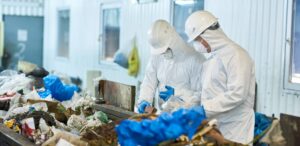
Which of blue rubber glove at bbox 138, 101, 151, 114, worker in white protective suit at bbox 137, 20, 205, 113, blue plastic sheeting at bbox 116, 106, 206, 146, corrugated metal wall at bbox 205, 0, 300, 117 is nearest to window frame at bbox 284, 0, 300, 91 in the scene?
corrugated metal wall at bbox 205, 0, 300, 117

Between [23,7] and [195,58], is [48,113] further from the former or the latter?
[23,7]

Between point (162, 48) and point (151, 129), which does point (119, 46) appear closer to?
point (162, 48)

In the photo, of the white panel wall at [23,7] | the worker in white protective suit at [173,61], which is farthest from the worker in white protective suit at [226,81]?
the white panel wall at [23,7]

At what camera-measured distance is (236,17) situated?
377 cm

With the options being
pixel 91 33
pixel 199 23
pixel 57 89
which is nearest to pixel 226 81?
pixel 199 23

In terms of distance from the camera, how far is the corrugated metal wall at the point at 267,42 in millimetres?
3279

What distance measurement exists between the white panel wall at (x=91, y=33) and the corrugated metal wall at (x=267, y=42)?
3.78ft

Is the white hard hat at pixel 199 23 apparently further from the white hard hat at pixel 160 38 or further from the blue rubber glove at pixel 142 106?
the blue rubber glove at pixel 142 106

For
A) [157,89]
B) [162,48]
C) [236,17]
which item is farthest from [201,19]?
[236,17]

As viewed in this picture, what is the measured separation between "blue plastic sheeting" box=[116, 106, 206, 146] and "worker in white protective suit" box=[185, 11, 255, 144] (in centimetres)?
79

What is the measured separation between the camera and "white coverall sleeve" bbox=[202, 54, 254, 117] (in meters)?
2.28

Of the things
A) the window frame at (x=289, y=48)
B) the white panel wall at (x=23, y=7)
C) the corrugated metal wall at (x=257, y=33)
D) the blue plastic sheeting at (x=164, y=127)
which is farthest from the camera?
the white panel wall at (x=23, y=7)

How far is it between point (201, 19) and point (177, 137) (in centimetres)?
113

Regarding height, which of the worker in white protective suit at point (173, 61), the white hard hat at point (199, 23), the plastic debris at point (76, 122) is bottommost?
the plastic debris at point (76, 122)
